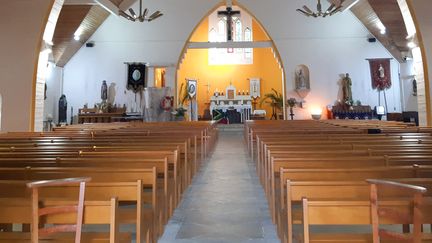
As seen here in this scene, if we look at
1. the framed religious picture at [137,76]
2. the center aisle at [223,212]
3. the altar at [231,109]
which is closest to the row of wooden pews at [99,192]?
the center aisle at [223,212]

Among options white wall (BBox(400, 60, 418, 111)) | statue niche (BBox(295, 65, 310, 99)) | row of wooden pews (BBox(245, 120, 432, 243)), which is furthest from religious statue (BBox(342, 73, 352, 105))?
row of wooden pews (BBox(245, 120, 432, 243))

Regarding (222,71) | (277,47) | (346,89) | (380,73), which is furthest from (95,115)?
(380,73)

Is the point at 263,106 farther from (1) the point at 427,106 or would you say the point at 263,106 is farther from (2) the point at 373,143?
(2) the point at 373,143

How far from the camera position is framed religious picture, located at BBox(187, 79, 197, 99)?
15747mm

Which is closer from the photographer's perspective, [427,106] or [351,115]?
[427,106]

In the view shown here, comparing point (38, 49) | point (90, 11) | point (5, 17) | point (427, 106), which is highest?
point (90, 11)

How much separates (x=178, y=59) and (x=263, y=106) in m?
6.03

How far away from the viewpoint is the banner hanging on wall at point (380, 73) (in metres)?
13.0

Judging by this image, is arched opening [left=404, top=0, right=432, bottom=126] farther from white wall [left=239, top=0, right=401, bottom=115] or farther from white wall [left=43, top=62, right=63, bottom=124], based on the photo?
white wall [left=43, top=62, right=63, bottom=124]

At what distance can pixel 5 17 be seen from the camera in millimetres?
6621

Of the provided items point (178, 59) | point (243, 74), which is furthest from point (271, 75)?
point (178, 59)

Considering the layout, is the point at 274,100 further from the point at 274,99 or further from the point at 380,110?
the point at 380,110

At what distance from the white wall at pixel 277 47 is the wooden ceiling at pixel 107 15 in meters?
0.43

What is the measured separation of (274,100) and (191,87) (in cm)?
429
